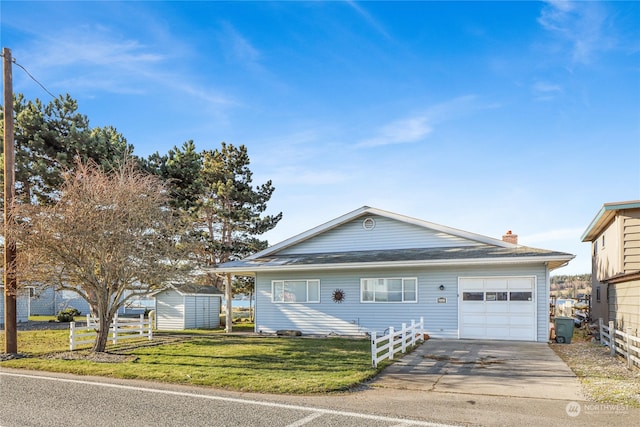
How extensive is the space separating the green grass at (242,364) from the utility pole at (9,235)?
0.88 meters

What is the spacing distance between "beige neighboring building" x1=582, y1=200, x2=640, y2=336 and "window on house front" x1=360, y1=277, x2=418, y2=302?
21.4 ft

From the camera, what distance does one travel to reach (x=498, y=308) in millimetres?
16250

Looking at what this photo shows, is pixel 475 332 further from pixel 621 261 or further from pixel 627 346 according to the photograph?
pixel 627 346

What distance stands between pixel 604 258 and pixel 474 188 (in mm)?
6237

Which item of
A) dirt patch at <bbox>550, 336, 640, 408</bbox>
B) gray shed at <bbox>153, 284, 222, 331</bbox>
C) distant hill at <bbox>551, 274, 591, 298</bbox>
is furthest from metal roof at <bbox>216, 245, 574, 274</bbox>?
distant hill at <bbox>551, 274, 591, 298</bbox>

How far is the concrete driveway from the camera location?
8469mm

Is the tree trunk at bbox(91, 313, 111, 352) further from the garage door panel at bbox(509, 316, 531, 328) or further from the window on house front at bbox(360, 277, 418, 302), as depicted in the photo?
the garage door panel at bbox(509, 316, 531, 328)

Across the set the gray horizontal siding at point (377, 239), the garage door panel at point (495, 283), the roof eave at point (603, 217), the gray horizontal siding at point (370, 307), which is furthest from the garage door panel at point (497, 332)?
the roof eave at point (603, 217)

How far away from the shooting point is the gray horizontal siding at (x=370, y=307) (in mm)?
16422

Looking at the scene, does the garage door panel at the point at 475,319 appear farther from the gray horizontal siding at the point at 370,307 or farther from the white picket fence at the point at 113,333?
the white picket fence at the point at 113,333

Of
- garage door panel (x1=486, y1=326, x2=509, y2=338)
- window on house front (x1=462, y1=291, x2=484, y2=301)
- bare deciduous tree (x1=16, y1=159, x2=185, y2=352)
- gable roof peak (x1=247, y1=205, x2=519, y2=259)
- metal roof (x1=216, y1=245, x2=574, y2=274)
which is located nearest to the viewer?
bare deciduous tree (x1=16, y1=159, x2=185, y2=352)

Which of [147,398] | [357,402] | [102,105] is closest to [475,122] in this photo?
[357,402]

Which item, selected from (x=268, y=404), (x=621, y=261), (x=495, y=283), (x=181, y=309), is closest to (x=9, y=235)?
(x=268, y=404)

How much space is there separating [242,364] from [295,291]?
310 inches
